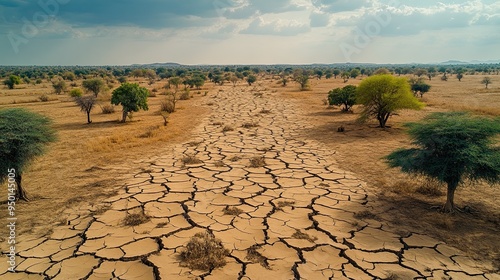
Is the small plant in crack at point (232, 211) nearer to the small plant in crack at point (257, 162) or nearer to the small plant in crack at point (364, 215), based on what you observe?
the small plant in crack at point (364, 215)

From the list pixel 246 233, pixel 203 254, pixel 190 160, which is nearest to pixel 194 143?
pixel 190 160

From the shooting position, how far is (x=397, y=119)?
15.8 metres

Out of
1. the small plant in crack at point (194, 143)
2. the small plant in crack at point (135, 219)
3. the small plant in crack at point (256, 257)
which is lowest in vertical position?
the small plant in crack at point (256, 257)

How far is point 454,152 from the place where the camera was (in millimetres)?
5316

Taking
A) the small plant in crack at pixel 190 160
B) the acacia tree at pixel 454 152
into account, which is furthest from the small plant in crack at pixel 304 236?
the small plant in crack at pixel 190 160

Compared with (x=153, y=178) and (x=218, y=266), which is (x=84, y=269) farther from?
(x=153, y=178)

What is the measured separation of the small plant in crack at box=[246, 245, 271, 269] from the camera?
4.20m

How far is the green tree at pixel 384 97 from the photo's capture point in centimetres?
1302

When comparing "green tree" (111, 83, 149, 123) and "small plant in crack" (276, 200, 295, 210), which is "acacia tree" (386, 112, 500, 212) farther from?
"green tree" (111, 83, 149, 123)

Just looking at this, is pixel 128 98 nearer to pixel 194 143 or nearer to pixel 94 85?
pixel 194 143

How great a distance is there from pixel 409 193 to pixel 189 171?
493cm

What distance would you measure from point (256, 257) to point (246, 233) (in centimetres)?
68

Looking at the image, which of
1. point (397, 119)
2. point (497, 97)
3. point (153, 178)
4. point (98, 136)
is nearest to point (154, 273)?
point (153, 178)

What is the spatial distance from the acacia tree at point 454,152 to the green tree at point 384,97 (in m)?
7.25
